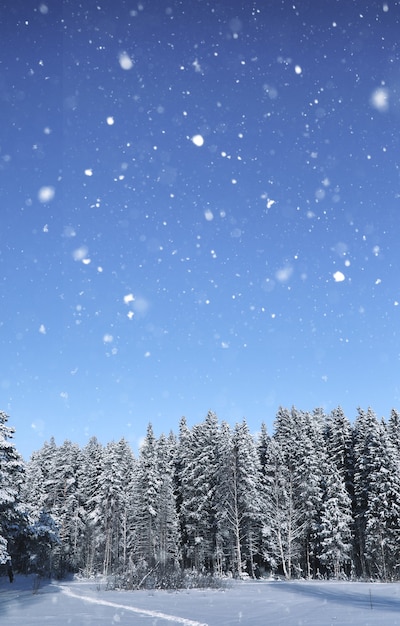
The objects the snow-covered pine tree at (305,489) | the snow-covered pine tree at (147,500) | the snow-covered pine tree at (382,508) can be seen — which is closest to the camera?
the snow-covered pine tree at (382,508)

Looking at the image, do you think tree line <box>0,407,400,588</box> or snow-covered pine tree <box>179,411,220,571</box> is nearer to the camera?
tree line <box>0,407,400,588</box>

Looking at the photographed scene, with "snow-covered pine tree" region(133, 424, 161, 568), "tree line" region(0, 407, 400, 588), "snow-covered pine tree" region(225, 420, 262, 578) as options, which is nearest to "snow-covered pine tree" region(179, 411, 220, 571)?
"tree line" region(0, 407, 400, 588)

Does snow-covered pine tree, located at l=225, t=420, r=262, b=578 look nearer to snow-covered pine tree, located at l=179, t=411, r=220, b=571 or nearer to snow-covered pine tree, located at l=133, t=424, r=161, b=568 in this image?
snow-covered pine tree, located at l=179, t=411, r=220, b=571

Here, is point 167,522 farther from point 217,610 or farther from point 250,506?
point 217,610

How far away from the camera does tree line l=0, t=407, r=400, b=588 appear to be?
3909 cm

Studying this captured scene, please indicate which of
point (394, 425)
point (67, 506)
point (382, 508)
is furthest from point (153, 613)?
point (67, 506)

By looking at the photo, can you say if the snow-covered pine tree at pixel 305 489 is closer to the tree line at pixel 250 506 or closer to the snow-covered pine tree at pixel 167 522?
the tree line at pixel 250 506

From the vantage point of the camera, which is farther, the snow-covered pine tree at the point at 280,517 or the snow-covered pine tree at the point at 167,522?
the snow-covered pine tree at the point at 167,522

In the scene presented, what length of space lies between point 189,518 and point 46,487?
22267mm

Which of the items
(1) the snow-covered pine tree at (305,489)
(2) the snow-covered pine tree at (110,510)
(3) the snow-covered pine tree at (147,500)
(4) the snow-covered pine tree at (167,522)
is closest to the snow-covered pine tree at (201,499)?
(4) the snow-covered pine tree at (167,522)

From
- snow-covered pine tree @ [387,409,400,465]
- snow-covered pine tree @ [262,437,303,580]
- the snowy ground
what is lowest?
the snowy ground

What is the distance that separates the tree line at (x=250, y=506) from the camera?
3909cm

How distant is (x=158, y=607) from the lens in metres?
16.1

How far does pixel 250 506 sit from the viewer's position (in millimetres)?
40688
